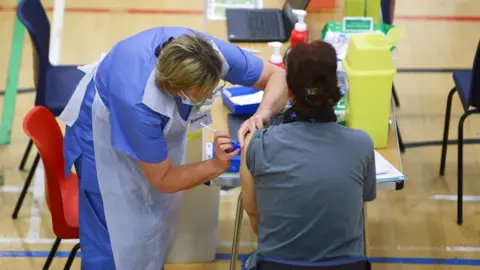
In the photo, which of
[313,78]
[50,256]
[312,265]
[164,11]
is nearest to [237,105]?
[313,78]

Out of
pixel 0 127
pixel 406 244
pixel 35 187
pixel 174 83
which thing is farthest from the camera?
pixel 0 127

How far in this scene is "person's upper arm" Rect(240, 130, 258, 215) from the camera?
224 cm

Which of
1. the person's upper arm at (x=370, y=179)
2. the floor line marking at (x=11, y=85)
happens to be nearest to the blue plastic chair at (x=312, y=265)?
the person's upper arm at (x=370, y=179)

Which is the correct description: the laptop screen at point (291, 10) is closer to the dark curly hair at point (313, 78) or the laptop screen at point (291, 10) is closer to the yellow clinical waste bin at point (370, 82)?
the yellow clinical waste bin at point (370, 82)

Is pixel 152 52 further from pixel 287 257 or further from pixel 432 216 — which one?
pixel 432 216

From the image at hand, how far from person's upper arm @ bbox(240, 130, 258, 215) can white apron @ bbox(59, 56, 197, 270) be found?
33 centimetres

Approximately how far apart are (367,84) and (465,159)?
1.68 meters

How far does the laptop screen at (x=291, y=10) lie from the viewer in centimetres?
342

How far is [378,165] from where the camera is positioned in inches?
105

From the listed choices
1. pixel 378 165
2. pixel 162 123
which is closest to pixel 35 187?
pixel 162 123

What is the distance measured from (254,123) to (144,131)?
0.40 m

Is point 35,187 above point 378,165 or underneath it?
underneath

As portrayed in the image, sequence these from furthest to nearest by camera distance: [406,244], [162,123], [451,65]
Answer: [451,65], [406,244], [162,123]

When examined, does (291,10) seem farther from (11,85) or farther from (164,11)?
(164,11)
